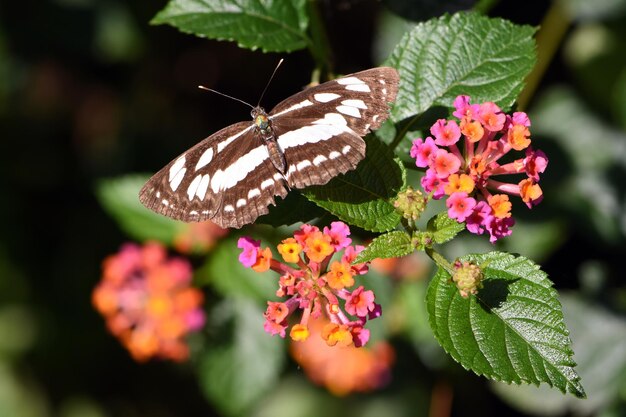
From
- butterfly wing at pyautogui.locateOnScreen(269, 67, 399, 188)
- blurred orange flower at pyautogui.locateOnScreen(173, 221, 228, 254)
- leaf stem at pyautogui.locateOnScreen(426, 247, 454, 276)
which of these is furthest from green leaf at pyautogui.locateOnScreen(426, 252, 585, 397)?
blurred orange flower at pyautogui.locateOnScreen(173, 221, 228, 254)

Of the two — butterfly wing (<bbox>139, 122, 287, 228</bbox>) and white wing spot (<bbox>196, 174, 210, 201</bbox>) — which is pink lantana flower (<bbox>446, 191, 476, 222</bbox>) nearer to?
butterfly wing (<bbox>139, 122, 287, 228</bbox>)

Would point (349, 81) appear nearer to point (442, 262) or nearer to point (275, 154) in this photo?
point (275, 154)

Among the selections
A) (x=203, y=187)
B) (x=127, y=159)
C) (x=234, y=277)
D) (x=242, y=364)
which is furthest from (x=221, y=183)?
(x=127, y=159)

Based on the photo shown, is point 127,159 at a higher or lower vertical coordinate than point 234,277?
lower

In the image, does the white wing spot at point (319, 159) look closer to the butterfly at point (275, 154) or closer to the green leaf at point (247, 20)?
the butterfly at point (275, 154)

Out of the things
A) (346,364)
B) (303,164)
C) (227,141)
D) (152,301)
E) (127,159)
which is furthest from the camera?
(127,159)

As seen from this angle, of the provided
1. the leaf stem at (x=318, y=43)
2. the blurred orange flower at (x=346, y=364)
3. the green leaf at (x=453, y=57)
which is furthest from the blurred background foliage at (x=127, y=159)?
the green leaf at (x=453, y=57)
